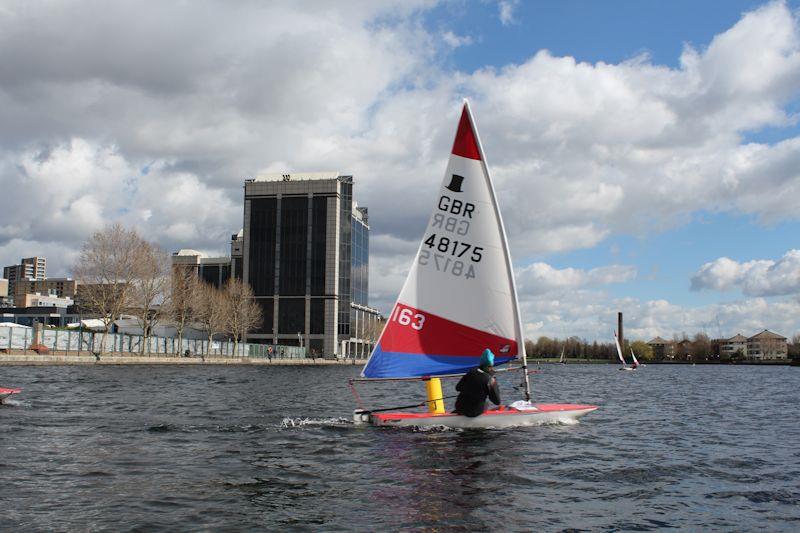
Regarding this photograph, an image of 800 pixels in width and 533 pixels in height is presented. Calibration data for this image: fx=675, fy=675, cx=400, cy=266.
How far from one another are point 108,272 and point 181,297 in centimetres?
1270

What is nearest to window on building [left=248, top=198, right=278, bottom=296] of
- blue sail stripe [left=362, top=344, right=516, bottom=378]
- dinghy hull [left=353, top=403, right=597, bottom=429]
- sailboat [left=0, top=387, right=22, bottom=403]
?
sailboat [left=0, top=387, right=22, bottom=403]

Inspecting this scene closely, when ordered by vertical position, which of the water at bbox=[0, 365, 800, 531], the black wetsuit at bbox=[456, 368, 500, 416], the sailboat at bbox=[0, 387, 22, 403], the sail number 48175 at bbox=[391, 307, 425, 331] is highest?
the sail number 48175 at bbox=[391, 307, 425, 331]

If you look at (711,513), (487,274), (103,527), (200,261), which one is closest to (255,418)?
(487,274)

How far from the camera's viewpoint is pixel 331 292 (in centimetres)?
13000

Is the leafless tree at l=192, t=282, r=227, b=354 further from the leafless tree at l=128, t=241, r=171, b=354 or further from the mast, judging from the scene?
the mast

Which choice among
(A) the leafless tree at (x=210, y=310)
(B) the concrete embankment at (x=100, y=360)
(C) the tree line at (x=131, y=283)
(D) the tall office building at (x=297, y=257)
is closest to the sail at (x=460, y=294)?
(B) the concrete embankment at (x=100, y=360)

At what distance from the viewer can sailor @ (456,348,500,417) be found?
1733 cm

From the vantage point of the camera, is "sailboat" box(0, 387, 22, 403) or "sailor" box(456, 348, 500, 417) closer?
"sailor" box(456, 348, 500, 417)

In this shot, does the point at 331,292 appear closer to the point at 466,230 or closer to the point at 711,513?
the point at 466,230

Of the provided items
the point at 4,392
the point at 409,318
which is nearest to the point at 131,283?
the point at 4,392

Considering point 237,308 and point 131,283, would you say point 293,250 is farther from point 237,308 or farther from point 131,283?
point 131,283

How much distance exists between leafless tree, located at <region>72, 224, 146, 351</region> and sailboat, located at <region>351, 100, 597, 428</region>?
185ft

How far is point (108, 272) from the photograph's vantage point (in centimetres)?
6938

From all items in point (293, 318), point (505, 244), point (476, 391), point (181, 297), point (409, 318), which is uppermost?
point (181, 297)
